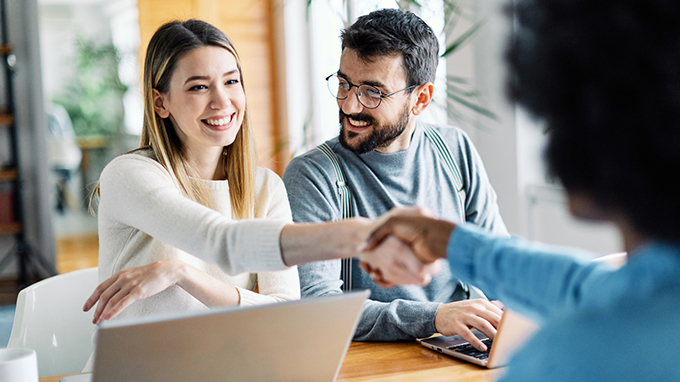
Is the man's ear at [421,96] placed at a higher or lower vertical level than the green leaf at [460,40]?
lower

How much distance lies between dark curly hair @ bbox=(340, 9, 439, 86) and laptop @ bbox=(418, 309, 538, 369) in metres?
0.90

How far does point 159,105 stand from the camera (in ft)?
5.15

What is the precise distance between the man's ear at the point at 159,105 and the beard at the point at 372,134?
0.56 meters

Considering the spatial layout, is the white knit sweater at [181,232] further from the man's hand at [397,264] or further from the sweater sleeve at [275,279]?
the man's hand at [397,264]

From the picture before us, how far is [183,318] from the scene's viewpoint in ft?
2.61

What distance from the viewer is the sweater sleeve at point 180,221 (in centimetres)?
108

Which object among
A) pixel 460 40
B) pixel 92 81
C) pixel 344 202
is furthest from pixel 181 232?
pixel 92 81

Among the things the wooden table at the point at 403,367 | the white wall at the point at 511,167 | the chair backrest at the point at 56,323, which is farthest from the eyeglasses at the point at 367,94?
the chair backrest at the point at 56,323

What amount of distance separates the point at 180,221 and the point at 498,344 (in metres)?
0.65

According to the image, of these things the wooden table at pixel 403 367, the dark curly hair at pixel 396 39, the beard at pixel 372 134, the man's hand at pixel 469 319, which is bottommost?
the wooden table at pixel 403 367

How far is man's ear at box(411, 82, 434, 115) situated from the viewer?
6.61ft

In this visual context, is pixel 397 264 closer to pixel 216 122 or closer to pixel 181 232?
pixel 181 232

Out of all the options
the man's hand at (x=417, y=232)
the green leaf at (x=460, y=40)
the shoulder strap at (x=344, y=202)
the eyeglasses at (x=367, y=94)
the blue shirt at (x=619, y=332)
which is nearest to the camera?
the blue shirt at (x=619, y=332)

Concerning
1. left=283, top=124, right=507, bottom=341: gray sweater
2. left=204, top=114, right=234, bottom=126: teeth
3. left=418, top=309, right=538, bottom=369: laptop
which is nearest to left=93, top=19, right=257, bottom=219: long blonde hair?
left=204, top=114, right=234, bottom=126: teeth
